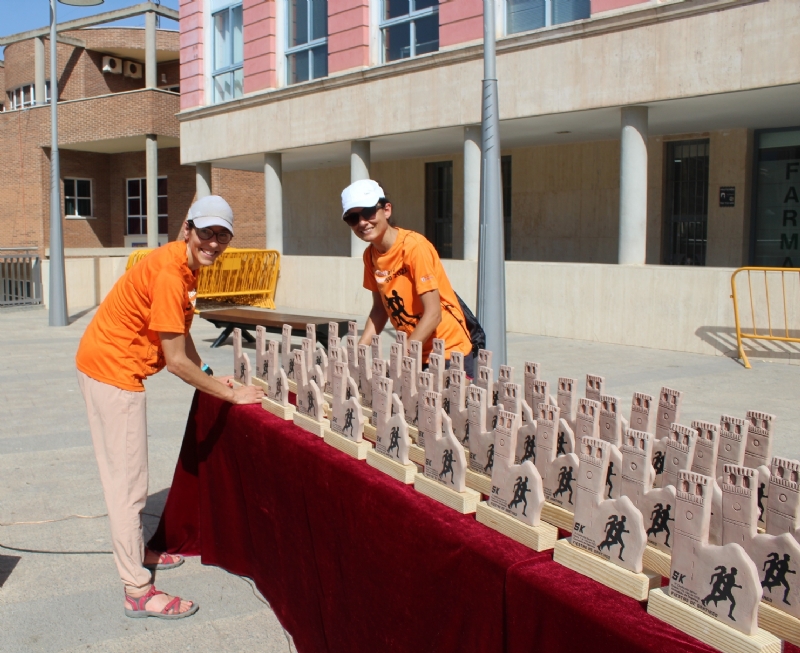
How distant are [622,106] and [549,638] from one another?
439 inches

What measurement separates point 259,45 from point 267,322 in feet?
33.9

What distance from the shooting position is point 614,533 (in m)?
1.85

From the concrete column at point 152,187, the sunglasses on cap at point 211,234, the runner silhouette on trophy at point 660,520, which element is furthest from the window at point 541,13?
the concrete column at point 152,187

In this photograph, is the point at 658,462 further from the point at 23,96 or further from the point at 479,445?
the point at 23,96

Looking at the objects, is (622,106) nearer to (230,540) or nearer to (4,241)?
(230,540)

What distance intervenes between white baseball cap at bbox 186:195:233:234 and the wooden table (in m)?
6.59

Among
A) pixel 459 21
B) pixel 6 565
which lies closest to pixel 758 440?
pixel 6 565

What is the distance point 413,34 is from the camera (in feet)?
51.3

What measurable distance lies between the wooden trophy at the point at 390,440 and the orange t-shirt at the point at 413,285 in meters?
1.02

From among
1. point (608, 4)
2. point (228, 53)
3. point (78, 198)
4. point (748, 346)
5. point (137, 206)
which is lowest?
point (748, 346)

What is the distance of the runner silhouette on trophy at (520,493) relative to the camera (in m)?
2.08

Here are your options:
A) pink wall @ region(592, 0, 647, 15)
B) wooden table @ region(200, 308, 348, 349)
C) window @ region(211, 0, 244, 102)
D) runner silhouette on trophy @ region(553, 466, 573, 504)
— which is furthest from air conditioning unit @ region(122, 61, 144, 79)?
runner silhouette on trophy @ region(553, 466, 573, 504)

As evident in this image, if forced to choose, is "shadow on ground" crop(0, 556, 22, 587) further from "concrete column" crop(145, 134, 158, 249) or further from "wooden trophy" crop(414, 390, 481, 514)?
"concrete column" crop(145, 134, 158, 249)

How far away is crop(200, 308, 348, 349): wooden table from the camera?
10398 millimetres
